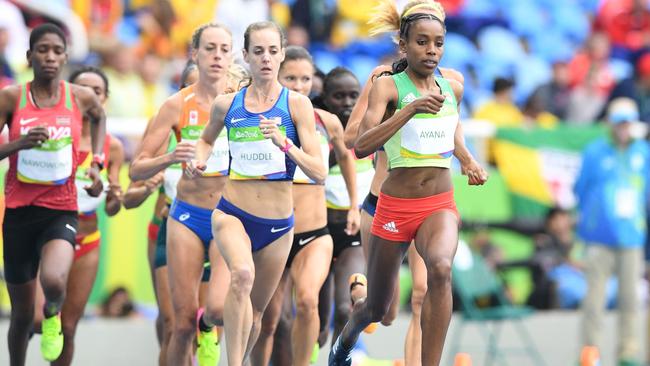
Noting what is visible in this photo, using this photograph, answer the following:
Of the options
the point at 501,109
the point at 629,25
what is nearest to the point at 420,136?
the point at 501,109

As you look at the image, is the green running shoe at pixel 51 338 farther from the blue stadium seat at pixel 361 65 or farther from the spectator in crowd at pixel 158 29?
the blue stadium seat at pixel 361 65

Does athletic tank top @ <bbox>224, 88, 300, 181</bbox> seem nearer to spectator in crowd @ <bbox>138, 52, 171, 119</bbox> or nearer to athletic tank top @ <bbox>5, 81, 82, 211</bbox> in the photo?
athletic tank top @ <bbox>5, 81, 82, 211</bbox>

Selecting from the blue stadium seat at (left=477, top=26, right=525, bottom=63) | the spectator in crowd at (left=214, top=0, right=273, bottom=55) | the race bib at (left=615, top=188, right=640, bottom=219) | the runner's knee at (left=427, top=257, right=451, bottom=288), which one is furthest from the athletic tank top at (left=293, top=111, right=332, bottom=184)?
the blue stadium seat at (left=477, top=26, right=525, bottom=63)

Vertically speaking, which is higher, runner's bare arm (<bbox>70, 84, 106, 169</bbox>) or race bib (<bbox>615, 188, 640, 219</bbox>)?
runner's bare arm (<bbox>70, 84, 106, 169</bbox>)

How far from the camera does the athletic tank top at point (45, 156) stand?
9.75m

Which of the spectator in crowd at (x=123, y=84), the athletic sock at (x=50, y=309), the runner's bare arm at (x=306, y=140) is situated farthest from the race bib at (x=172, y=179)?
the spectator in crowd at (x=123, y=84)

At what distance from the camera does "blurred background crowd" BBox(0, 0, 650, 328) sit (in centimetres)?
1567

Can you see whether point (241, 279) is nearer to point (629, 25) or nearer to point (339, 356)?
point (339, 356)

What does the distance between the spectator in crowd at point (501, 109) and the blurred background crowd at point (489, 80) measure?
18 millimetres

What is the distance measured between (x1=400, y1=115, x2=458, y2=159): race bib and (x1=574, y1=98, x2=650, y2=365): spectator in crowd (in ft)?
21.5

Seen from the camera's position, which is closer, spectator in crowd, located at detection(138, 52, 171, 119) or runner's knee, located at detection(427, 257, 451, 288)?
runner's knee, located at detection(427, 257, 451, 288)

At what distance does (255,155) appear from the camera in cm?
877

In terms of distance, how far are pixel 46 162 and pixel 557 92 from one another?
11.5 meters

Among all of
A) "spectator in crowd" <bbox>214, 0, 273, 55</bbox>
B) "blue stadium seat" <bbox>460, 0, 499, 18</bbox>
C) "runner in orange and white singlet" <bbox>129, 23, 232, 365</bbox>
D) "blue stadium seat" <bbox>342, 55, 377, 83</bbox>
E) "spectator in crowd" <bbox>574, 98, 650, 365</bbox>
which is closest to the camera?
"runner in orange and white singlet" <bbox>129, 23, 232, 365</bbox>
